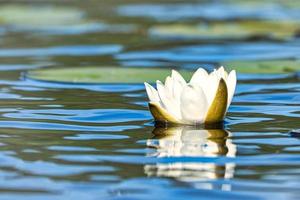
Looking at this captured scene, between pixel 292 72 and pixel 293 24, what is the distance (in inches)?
155

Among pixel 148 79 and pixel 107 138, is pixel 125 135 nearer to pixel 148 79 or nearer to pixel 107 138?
pixel 107 138

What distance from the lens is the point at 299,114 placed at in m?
4.93

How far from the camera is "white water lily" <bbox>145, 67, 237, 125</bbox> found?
4293 mm

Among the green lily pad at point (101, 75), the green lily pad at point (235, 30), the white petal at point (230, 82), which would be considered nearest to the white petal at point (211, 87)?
the white petal at point (230, 82)

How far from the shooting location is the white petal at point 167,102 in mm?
4371

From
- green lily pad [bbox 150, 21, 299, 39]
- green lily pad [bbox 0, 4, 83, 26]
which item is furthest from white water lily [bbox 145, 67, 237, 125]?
green lily pad [bbox 0, 4, 83, 26]

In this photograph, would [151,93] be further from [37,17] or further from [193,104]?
[37,17]

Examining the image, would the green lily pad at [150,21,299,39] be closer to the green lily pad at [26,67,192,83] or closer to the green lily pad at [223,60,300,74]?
the green lily pad at [223,60,300,74]

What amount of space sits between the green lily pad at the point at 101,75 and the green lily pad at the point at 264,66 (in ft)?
1.80

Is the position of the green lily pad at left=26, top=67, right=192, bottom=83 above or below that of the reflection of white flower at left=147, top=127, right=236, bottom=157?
above

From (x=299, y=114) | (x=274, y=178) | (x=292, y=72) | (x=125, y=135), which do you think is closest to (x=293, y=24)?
(x=292, y=72)

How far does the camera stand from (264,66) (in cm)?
686

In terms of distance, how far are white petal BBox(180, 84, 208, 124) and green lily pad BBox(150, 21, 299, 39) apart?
5280mm

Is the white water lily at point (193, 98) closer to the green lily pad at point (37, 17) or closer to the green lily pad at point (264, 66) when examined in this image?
the green lily pad at point (264, 66)
